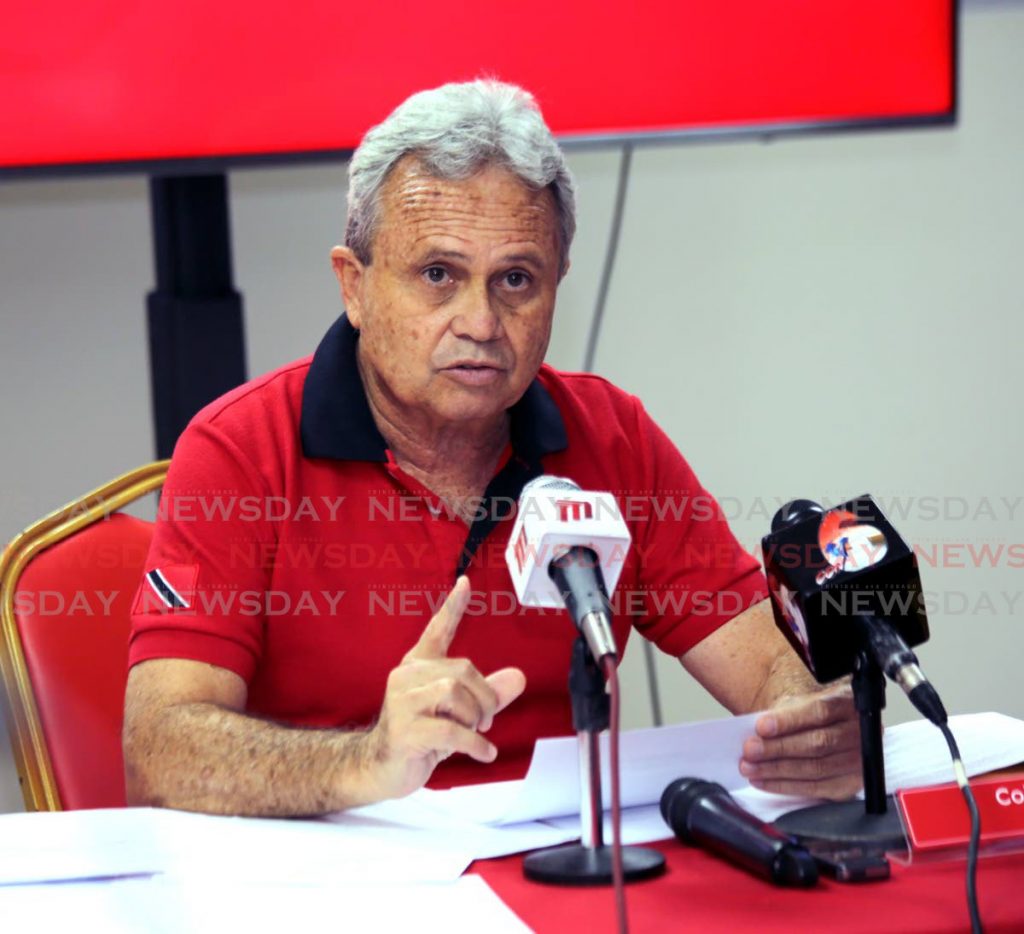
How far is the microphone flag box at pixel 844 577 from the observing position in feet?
3.61

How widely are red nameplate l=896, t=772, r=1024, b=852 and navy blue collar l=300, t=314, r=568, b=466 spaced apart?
2.43 ft

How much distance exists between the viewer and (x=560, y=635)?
5.41 ft

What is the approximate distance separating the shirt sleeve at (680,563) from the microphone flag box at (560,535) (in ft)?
2.29

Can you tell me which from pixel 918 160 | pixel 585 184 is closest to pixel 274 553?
pixel 585 184

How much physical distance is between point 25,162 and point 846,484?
1.62 metres

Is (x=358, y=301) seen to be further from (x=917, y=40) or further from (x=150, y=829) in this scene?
(x=917, y=40)

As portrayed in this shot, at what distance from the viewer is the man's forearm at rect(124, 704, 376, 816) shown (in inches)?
47.4

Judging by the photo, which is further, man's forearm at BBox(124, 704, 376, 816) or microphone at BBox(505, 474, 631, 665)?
man's forearm at BBox(124, 704, 376, 816)

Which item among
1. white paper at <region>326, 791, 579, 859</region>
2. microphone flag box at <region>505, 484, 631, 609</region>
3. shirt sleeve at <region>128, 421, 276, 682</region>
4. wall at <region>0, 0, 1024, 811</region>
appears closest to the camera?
microphone flag box at <region>505, 484, 631, 609</region>

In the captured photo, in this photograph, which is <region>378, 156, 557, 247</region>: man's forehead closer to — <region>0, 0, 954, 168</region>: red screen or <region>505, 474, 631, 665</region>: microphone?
<region>505, 474, 631, 665</region>: microphone

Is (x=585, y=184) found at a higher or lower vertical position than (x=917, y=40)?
lower

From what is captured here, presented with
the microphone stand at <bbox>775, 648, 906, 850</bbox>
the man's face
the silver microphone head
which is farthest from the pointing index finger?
the man's face

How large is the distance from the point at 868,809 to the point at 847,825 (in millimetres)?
31

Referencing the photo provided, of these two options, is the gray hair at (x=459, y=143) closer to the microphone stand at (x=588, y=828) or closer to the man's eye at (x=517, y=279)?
the man's eye at (x=517, y=279)
